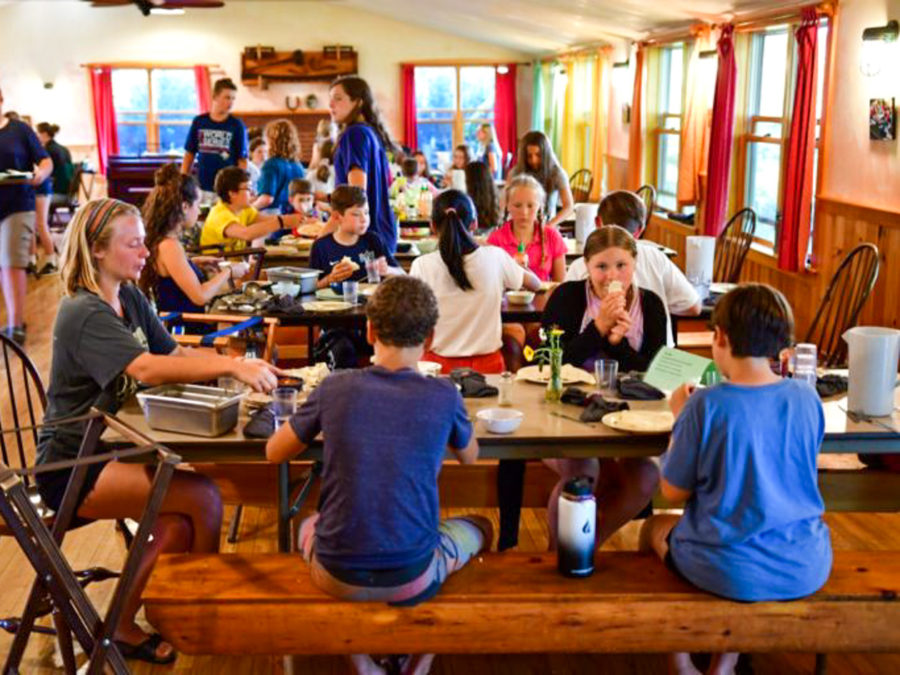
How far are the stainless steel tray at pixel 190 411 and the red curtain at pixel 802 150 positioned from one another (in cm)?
414

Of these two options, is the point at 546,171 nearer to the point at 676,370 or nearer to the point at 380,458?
the point at 676,370

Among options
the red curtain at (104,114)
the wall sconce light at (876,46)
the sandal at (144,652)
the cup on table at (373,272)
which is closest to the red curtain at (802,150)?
the wall sconce light at (876,46)

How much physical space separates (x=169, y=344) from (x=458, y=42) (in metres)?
12.1

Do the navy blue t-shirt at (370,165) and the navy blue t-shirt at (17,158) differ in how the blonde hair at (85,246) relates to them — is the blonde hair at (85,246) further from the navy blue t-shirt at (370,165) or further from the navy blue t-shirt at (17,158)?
the navy blue t-shirt at (17,158)

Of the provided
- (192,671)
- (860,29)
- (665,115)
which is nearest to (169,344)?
(192,671)

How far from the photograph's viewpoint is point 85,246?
2674 millimetres

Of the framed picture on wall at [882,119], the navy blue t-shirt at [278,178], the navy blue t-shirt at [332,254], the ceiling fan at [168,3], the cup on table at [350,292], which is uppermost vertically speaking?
the ceiling fan at [168,3]

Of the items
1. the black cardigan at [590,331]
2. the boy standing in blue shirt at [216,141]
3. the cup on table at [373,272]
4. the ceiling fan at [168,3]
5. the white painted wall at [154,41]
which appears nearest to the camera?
the black cardigan at [590,331]

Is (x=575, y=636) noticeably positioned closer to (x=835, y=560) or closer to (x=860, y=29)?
(x=835, y=560)

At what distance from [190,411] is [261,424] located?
16cm

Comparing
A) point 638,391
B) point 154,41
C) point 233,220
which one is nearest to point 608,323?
point 638,391

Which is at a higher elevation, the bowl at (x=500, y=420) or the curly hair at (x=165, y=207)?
the curly hair at (x=165, y=207)

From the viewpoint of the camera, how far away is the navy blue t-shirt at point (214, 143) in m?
7.32

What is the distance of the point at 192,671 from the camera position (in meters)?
2.74
